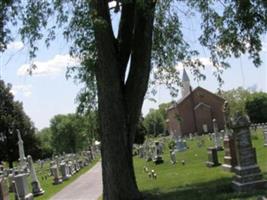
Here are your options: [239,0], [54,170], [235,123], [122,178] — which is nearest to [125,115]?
[122,178]

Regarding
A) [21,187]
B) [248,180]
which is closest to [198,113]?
[21,187]

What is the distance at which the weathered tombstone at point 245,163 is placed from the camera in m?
12.9

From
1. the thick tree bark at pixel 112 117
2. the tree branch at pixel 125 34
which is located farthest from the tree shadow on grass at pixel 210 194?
the tree branch at pixel 125 34

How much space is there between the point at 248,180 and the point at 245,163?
497mm

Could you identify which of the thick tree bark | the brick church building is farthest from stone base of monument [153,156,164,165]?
the brick church building

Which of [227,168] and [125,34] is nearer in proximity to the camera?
[125,34]

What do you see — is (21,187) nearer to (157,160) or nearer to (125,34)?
(125,34)

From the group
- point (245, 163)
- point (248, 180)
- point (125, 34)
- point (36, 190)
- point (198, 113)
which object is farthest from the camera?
point (198, 113)

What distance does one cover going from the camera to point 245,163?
13.2m

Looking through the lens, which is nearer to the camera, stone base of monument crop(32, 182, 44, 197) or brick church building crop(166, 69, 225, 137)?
stone base of monument crop(32, 182, 44, 197)

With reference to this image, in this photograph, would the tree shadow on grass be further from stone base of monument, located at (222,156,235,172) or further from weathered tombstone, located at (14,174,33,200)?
weathered tombstone, located at (14,174,33,200)

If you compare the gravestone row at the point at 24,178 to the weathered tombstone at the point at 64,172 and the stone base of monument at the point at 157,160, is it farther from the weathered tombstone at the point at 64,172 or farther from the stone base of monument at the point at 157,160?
the stone base of monument at the point at 157,160

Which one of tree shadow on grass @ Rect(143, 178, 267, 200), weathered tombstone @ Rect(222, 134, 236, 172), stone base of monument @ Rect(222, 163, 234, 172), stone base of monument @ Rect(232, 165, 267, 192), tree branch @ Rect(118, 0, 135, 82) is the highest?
tree branch @ Rect(118, 0, 135, 82)

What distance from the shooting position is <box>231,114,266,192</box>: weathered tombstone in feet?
42.4
